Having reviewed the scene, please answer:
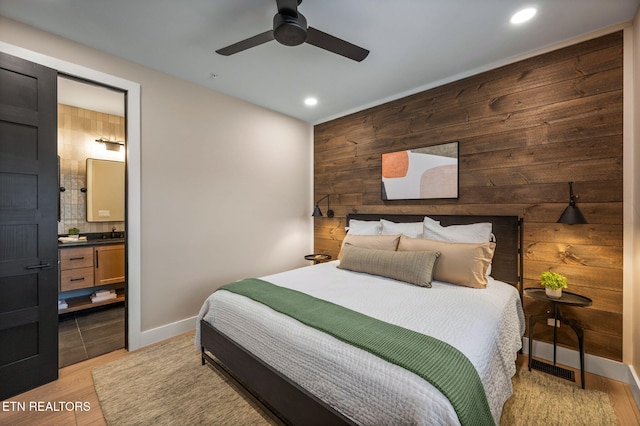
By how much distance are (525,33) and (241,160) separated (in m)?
2.98

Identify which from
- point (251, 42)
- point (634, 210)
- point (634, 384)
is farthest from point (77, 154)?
point (634, 384)

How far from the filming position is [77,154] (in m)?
3.63

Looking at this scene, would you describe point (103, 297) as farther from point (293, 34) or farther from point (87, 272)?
point (293, 34)

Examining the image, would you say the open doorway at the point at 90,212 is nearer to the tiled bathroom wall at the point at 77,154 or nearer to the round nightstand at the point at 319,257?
the tiled bathroom wall at the point at 77,154

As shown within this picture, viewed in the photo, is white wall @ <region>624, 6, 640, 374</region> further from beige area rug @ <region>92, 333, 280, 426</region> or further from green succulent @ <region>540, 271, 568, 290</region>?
beige area rug @ <region>92, 333, 280, 426</region>

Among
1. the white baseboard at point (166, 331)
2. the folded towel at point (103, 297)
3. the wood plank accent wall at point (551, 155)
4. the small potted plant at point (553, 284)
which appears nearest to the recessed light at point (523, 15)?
the wood plank accent wall at point (551, 155)

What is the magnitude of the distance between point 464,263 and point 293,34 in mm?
2084

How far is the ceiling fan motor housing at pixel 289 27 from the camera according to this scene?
1.64 meters

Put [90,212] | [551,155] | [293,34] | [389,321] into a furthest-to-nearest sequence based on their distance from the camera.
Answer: [90,212]
[551,155]
[293,34]
[389,321]

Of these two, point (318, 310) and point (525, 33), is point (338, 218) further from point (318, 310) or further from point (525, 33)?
point (525, 33)

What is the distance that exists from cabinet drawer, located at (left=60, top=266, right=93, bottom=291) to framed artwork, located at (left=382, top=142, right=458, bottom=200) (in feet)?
12.5

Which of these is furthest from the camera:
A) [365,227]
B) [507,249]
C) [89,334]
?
[365,227]

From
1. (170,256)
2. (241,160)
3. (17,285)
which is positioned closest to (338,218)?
(241,160)

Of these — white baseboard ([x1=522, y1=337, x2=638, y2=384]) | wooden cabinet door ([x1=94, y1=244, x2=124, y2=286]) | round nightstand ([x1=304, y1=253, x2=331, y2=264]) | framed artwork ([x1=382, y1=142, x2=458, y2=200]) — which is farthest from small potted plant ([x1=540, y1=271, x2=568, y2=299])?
wooden cabinet door ([x1=94, y1=244, x2=124, y2=286])
